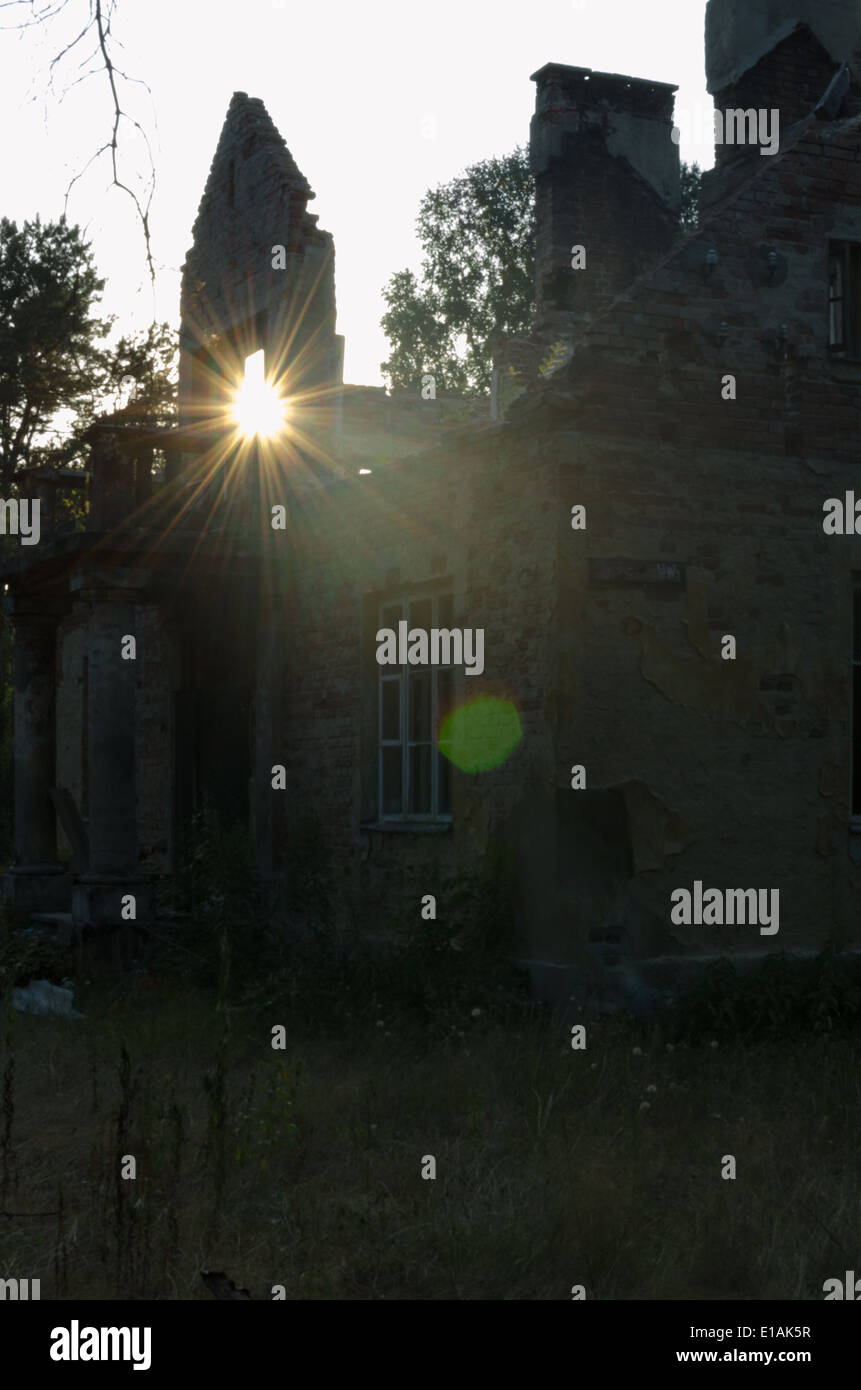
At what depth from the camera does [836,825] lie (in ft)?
30.8

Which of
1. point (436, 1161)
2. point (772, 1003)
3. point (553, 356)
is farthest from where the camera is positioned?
point (553, 356)

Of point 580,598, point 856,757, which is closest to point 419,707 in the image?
point 580,598

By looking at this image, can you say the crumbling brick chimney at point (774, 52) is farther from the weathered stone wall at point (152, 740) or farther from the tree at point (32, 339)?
the tree at point (32, 339)

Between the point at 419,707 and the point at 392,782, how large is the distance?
2.41 feet

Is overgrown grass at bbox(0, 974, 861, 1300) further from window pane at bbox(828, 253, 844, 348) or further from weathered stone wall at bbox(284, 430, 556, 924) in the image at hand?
window pane at bbox(828, 253, 844, 348)

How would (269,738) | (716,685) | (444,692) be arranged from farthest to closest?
(269,738)
(444,692)
(716,685)

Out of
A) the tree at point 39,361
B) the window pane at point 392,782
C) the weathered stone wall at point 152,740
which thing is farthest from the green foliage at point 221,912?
the tree at point 39,361

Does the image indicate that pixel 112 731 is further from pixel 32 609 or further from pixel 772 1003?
pixel 772 1003

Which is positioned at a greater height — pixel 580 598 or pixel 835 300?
pixel 835 300

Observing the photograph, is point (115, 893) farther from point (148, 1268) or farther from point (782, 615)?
point (148, 1268)

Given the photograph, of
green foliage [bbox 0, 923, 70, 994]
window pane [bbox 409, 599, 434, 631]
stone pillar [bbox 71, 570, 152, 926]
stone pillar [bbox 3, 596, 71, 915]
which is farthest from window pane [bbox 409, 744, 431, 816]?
stone pillar [bbox 3, 596, 71, 915]

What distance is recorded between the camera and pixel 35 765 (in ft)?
42.2

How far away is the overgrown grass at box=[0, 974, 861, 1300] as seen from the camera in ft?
16.5
